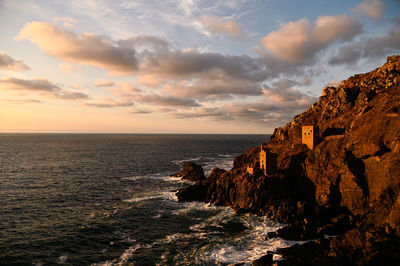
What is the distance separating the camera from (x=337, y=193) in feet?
159

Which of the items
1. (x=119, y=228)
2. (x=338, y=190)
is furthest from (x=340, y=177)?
(x=119, y=228)

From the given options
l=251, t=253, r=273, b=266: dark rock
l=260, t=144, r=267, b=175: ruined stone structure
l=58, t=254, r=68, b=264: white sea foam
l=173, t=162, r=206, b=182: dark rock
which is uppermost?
l=260, t=144, r=267, b=175: ruined stone structure

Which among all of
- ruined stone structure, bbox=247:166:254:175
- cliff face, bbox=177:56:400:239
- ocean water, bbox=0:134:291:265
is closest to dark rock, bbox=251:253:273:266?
ocean water, bbox=0:134:291:265

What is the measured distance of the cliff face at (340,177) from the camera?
137 feet

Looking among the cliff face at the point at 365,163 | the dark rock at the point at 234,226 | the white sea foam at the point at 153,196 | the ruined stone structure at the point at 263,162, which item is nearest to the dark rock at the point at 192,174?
the white sea foam at the point at 153,196

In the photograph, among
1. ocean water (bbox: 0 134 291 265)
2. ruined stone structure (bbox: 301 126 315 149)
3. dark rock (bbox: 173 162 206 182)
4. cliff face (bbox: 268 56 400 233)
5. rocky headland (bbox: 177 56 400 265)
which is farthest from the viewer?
dark rock (bbox: 173 162 206 182)

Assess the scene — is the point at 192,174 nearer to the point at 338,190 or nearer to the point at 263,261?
the point at 338,190

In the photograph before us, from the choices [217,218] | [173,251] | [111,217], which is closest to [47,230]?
[111,217]

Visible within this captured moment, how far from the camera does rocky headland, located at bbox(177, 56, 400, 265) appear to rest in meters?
33.2

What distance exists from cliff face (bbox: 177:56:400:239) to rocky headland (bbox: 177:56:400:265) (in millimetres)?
145

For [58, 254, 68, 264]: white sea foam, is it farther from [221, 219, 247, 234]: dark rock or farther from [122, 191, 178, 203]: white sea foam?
[221, 219, 247, 234]: dark rock

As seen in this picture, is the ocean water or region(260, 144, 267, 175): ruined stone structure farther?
region(260, 144, 267, 175): ruined stone structure

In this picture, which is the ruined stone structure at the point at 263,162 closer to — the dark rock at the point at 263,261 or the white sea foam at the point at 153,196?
the white sea foam at the point at 153,196

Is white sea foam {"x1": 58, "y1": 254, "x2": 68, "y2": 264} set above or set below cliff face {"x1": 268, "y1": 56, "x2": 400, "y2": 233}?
below
